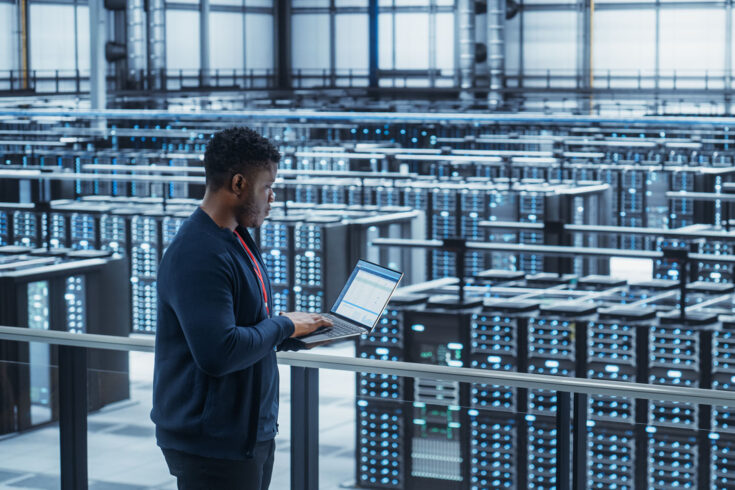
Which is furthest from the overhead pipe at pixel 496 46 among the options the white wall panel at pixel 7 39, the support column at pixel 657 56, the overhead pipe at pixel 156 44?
the white wall panel at pixel 7 39

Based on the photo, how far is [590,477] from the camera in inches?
125

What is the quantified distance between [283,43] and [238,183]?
28723 millimetres

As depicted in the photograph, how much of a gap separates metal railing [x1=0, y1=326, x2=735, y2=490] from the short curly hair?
0.74 meters

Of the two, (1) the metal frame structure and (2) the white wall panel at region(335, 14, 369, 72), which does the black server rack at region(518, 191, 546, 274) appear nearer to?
(1) the metal frame structure

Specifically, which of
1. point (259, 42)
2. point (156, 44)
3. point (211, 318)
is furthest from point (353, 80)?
point (211, 318)

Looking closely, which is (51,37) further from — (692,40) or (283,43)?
(692,40)

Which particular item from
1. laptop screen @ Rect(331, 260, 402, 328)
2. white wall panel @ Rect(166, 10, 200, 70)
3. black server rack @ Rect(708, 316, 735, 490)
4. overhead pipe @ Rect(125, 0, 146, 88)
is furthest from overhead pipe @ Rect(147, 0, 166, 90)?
laptop screen @ Rect(331, 260, 402, 328)

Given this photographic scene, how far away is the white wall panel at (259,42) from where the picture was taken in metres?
29.6

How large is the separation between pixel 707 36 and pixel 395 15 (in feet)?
25.2

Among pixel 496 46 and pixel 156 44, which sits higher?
pixel 496 46

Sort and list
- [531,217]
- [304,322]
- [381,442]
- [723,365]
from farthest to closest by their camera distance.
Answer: [531,217] < [723,365] < [381,442] < [304,322]

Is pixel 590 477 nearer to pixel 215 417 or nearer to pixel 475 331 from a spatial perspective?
pixel 215 417

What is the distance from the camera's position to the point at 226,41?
28719 mm

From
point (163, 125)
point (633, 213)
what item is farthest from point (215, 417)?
point (163, 125)
